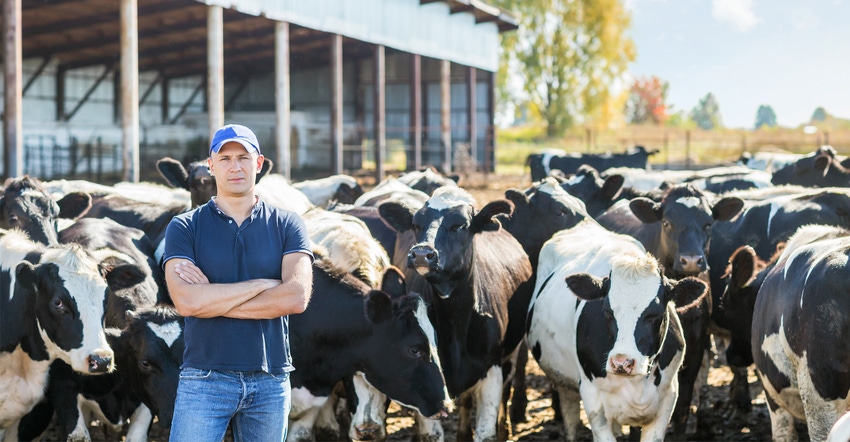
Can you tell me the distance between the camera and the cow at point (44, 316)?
5641 millimetres

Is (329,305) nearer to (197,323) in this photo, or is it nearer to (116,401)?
(116,401)

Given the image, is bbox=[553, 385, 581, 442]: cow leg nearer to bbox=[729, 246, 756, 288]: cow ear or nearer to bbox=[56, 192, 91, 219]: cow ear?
bbox=[729, 246, 756, 288]: cow ear

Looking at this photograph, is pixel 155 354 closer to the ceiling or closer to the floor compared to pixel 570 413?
closer to the ceiling

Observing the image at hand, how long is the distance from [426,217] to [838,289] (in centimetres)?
256

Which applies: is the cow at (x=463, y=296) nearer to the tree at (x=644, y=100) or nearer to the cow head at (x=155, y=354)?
the cow head at (x=155, y=354)

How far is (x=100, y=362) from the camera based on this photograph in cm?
543

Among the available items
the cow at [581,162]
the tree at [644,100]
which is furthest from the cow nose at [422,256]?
the tree at [644,100]

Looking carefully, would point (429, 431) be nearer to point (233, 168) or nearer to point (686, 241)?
point (686, 241)

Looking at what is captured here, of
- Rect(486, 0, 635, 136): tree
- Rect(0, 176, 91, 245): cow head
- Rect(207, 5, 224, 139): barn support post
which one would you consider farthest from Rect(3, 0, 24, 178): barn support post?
Rect(486, 0, 635, 136): tree

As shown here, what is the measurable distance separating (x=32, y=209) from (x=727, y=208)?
5.45 m

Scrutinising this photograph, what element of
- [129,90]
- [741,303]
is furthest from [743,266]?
[129,90]

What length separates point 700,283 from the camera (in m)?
5.80

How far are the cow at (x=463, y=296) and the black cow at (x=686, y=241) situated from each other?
1.27m

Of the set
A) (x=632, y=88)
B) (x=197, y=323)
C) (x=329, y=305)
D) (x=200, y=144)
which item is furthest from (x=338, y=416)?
(x=632, y=88)
